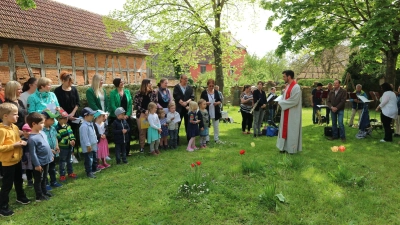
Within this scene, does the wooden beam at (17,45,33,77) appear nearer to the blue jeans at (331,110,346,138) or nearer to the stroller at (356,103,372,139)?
the blue jeans at (331,110,346,138)

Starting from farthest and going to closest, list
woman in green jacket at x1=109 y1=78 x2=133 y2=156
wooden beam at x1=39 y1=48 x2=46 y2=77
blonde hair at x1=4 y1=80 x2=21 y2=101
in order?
wooden beam at x1=39 y1=48 x2=46 y2=77
woman in green jacket at x1=109 y1=78 x2=133 y2=156
blonde hair at x1=4 y1=80 x2=21 y2=101

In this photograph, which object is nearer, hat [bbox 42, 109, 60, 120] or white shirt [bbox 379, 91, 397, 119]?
hat [bbox 42, 109, 60, 120]

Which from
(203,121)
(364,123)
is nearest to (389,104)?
(364,123)

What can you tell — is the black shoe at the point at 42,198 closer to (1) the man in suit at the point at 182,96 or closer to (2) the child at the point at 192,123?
(2) the child at the point at 192,123

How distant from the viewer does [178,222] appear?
3.77 meters

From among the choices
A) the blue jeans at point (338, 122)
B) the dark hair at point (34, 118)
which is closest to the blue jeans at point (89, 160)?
the dark hair at point (34, 118)

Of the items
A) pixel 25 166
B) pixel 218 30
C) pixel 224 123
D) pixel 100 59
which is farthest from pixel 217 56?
pixel 25 166

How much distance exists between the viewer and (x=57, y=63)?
16406 mm

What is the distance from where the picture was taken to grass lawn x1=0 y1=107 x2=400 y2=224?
388cm

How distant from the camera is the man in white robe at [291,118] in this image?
23.2ft

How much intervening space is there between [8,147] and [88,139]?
159 cm

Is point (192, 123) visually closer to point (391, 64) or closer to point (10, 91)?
point (10, 91)

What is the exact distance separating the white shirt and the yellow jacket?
31.6 ft

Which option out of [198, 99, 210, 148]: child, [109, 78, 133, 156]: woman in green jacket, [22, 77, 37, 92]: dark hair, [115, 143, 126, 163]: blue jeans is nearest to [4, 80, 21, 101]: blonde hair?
[22, 77, 37, 92]: dark hair
